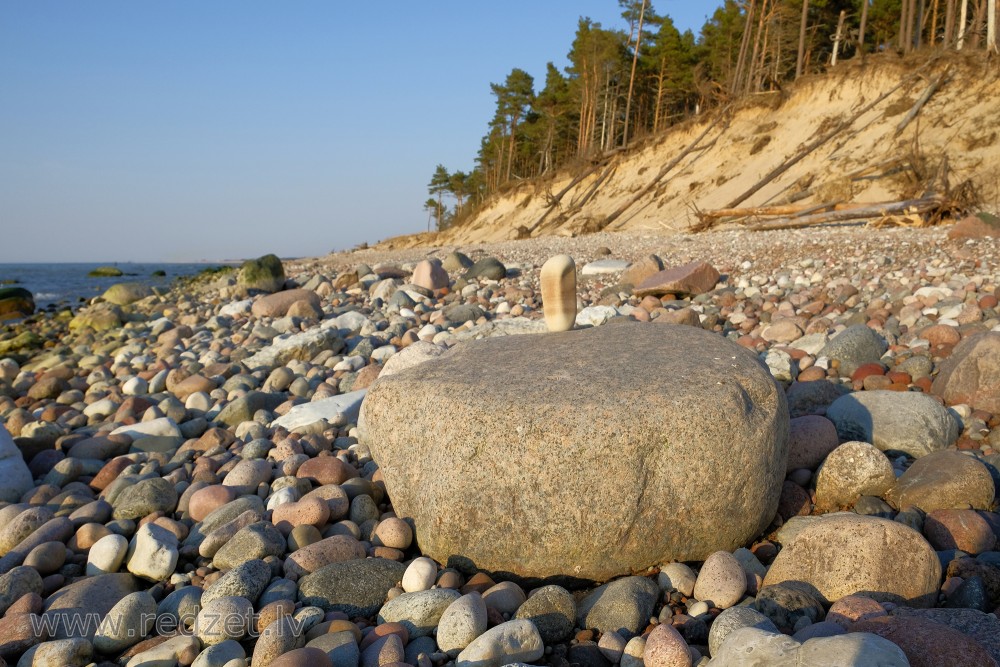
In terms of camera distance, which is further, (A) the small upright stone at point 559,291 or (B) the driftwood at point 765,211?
(B) the driftwood at point 765,211

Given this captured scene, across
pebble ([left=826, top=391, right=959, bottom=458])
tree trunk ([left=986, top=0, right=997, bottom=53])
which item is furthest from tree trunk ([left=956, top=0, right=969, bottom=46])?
pebble ([left=826, top=391, right=959, bottom=458])

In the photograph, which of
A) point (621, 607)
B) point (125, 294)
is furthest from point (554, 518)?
point (125, 294)

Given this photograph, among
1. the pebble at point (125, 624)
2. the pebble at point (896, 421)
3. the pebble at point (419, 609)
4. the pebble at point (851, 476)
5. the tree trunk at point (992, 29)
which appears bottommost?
the pebble at point (125, 624)

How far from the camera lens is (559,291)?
325cm

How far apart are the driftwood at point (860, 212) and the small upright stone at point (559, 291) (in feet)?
28.6

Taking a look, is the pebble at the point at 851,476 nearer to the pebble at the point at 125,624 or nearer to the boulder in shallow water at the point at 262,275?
the pebble at the point at 125,624

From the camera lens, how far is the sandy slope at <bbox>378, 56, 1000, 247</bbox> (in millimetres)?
12672

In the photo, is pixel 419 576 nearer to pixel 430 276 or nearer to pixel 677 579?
pixel 677 579

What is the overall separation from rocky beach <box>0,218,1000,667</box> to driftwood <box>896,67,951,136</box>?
11.9 metres

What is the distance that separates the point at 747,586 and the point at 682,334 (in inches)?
48.7

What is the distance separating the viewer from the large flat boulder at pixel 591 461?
227cm

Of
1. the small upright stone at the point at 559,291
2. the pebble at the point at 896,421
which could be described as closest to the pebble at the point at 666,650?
the small upright stone at the point at 559,291

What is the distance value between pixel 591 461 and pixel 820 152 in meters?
15.7

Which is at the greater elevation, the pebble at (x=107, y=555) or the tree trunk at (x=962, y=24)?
the tree trunk at (x=962, y=24)
